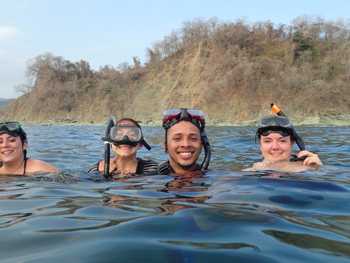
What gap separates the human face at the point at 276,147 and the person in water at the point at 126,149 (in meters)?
1.53

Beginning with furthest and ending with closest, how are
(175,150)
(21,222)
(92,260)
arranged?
(175,150)
(21,222)
(92,260)

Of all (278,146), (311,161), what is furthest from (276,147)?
(311,161)

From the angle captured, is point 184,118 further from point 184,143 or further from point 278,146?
point 278,146

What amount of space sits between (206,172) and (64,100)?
5753 cm

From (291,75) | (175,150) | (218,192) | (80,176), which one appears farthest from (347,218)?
(291,75)

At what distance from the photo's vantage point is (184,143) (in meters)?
5.54

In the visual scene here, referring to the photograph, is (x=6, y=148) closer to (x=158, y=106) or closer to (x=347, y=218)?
(x=347, y=218)

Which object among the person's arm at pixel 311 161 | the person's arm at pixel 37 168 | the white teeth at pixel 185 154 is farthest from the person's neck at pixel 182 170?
the person's arm at pixel 37 168

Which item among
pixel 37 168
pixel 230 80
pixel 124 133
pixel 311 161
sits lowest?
pixel 37 168

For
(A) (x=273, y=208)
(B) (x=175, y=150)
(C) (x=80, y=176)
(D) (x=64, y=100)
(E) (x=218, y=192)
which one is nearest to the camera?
(A) (x=273, y=208)

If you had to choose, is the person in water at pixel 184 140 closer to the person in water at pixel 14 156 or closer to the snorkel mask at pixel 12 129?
the person in water at pixel 14 156

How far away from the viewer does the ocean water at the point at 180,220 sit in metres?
2.32

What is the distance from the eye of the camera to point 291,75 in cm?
4353

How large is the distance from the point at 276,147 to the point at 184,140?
4.91 feet
